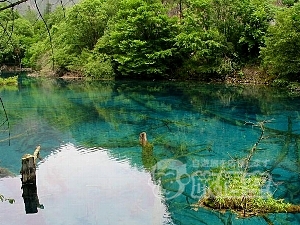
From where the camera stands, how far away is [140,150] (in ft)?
40.0

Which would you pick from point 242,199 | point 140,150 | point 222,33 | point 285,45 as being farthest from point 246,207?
point 222,33

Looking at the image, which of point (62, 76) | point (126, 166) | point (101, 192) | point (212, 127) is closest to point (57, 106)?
point (212, 127)

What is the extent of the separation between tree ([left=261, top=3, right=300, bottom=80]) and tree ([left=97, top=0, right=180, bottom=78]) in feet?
28.5

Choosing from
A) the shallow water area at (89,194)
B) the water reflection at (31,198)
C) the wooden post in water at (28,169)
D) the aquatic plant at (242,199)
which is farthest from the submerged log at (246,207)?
the wooden post in water at (28,169)

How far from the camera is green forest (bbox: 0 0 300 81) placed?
2455 centimetres

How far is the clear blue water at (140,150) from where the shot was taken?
312 inches

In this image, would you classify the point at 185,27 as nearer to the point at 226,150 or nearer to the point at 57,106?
the point at 57,106

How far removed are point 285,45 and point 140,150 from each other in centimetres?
1509

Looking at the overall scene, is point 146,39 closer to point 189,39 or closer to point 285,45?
point 189,39

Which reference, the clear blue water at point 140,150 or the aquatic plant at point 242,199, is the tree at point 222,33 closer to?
the clear blue water at point 140,150

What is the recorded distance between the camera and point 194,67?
3069 cm

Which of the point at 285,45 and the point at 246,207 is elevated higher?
the point at 285,45

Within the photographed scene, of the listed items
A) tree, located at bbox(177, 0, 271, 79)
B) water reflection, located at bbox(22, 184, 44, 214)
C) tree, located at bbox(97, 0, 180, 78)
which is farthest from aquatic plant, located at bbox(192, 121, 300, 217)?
tree, located at bbox(97, 0, 180, 78)

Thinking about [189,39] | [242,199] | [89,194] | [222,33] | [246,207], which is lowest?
[89,194]
